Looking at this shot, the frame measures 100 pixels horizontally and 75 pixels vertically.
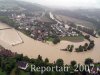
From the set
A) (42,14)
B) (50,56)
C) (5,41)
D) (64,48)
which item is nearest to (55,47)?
(64,48)

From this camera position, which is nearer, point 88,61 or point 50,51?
point 88,61

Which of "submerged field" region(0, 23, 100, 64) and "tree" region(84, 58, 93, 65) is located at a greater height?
"tree" region(84, 58, 93, 65)

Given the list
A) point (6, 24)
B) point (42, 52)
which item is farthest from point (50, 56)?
point (6, 24)

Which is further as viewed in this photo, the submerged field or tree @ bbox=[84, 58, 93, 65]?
the submerged field

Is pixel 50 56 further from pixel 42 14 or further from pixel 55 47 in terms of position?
pixel 42 14

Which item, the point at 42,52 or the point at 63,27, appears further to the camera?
the point at 63,27

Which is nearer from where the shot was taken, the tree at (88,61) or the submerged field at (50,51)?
the tree at (88,61)

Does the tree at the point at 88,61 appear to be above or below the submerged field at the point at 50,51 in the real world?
above

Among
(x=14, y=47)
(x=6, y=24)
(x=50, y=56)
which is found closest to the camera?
(x=50, y=56)

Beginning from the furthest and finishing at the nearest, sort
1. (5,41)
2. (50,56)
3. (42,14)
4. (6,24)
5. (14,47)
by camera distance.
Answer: (42,14)
(6,24)
(5,41)
(14,47)
(50,56)
